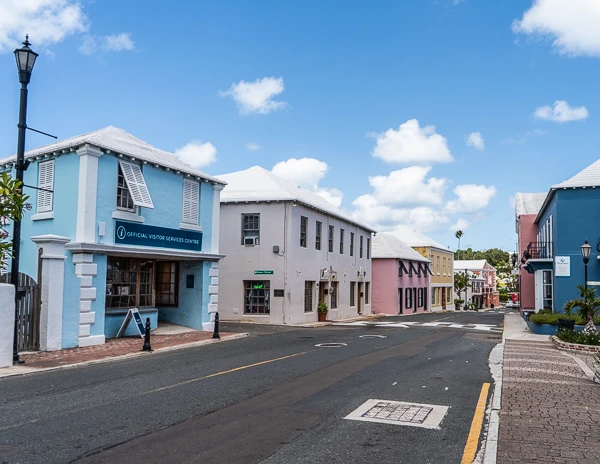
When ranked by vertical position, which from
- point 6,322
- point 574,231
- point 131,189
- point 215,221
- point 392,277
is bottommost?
point 6,322

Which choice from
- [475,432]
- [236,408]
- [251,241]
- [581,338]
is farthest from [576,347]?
[251,241]

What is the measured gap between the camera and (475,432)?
23.3 feet

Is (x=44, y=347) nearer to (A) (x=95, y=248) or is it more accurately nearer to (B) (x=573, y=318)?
(A) (x=95, y=248)

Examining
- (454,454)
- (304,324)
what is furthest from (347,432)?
(304,324)

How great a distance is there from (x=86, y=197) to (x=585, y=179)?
20940mm

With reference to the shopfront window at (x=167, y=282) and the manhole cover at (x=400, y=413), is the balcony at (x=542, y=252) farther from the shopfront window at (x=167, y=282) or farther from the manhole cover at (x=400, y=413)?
the manhole cover at (x=400, y=413)

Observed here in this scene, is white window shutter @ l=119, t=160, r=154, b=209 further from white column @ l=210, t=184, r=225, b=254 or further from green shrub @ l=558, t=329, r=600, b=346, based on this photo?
green shrub @ l=558, t=329, r=600, b=346

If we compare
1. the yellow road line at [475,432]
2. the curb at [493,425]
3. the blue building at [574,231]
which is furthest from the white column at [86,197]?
the blue building at [574,231]

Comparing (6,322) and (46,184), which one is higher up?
(46,184)

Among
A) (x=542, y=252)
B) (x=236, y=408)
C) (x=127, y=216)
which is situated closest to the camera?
(x=236, y=408)

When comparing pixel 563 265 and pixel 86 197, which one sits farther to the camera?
pixel 563 265

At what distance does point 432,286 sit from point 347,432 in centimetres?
5357

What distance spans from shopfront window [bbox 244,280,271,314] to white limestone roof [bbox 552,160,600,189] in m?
14.5

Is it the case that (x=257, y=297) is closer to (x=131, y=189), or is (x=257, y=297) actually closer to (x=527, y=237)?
(x=131, y=189)
